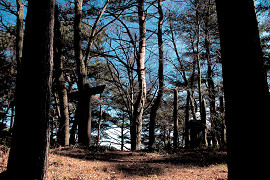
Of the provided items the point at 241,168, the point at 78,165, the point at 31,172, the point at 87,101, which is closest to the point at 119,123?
the point at 87,101

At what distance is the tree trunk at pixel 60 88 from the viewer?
9.33 m

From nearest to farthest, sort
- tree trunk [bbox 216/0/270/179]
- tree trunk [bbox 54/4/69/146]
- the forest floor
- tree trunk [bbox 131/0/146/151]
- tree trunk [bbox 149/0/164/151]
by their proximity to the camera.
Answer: tree trunk [bbox 216/0/270/179], the forest floor, tree trunk [bbox 131/0/146/151], tree trunk [bbox 54/4/69/146], tree trunk [bbox 149/0/164/151]

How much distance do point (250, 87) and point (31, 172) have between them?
3.85 m

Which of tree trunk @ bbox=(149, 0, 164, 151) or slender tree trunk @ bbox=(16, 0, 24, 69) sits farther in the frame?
tree trunk @ bbox=(149, 0, 164, 151)

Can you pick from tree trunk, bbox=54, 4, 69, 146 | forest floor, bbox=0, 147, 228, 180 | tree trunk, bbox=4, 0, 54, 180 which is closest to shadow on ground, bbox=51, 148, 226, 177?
forest floor, bbox=0, 147, 228, 180

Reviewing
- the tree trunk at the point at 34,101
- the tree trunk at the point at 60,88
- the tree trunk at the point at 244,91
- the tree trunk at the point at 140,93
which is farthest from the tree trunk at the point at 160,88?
the tree trunk at the point at 244,91

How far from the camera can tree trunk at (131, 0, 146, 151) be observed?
9.04 m

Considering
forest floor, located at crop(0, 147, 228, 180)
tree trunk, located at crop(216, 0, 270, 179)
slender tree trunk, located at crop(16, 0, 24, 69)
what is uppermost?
slender tree trunk, located at crop(16, 0, 24, 69)

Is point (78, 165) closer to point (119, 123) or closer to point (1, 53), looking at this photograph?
point (1, 53)

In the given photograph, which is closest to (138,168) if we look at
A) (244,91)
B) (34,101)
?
(34,101)

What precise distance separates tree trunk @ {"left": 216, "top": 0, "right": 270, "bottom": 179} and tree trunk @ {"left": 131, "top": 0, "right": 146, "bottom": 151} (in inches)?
270

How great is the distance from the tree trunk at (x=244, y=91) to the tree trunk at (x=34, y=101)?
3.20 metres

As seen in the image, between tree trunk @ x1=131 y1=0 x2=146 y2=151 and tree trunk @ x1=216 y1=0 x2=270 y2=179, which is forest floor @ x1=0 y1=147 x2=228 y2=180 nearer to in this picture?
tree trunk @ x1=131 y1=0 x2=146 y2=151

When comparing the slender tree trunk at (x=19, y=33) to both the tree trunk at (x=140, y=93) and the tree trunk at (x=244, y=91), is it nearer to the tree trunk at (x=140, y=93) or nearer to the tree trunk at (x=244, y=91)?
the tree trunk at (x=140, y=93)
